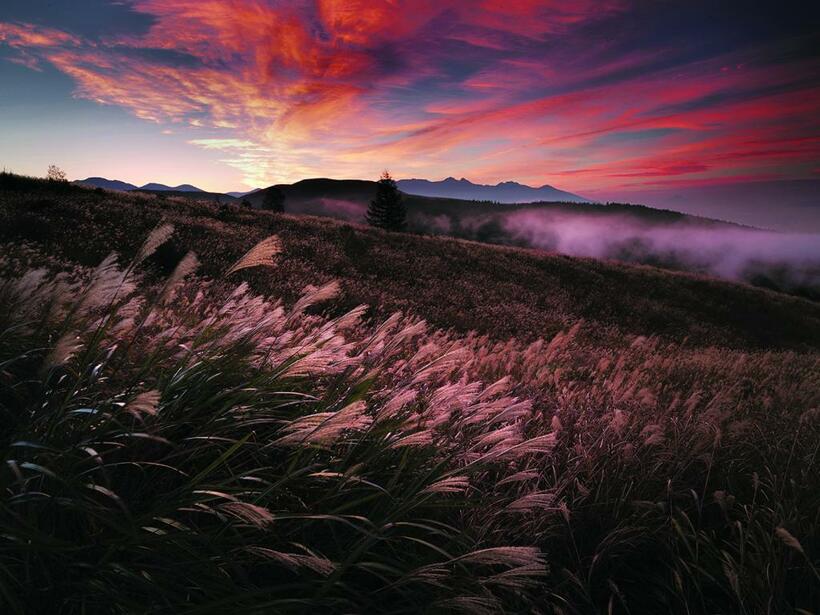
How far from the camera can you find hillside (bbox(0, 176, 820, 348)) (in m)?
13.9

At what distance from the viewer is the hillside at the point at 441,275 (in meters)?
13.9

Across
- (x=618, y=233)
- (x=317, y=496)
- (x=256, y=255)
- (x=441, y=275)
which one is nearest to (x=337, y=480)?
(x=317, y=496)

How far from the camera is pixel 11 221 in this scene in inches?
511

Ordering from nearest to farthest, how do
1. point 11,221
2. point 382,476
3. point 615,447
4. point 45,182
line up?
1. point 382,476
2. point 615,447
3. point 11,221
4. point 45,182

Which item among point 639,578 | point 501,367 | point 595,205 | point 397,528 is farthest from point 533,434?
point 595,205

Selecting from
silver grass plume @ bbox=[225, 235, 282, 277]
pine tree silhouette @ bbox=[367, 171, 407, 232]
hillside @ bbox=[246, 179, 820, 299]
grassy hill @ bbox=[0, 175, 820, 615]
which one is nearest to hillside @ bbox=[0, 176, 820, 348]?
grassy hill @ bbox=[0, 175, 820, 615]

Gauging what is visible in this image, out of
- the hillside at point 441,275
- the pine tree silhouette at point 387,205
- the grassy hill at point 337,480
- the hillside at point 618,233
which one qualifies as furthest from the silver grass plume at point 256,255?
the hillside at point 618,233

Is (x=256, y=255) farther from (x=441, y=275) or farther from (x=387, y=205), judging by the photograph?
(x=387, y=205)

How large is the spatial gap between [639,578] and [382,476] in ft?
4.81

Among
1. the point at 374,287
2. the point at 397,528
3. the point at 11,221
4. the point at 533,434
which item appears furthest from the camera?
the point at 374,287

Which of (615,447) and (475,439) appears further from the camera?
(615,447)

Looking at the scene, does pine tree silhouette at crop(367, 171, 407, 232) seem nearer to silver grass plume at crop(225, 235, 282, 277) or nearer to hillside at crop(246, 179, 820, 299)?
hillside at crop(246, 179, 820, 299)

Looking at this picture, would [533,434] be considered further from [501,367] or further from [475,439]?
[501,367]

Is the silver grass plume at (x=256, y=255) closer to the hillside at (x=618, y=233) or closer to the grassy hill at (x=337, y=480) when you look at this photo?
the grassy hill at (x=337, y=480)
